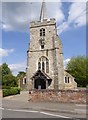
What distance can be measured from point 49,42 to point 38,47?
2670 millimetres

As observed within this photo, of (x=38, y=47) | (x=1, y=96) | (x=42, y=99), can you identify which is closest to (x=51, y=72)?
(x=38, y=47)

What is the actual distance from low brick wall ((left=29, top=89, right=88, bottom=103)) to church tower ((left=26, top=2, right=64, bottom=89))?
74.7 feet

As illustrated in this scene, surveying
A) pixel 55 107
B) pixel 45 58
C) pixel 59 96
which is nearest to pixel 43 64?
pixel 45 58

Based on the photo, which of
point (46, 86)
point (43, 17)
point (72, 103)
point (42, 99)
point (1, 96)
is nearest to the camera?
point (72, 103)

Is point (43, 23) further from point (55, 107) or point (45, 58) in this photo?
point (55, 107)

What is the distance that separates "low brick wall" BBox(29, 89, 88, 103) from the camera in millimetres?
19500

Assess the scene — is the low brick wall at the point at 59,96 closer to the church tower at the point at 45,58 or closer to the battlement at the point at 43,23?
the church tower at the point at 45,58

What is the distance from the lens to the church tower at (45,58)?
149 ft

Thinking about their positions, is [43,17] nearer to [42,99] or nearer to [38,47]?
[38,47]

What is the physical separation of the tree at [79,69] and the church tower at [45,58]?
14.9 meters

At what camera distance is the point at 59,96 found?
20531 mm

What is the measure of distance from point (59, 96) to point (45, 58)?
26.5m

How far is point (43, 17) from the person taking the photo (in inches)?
2007

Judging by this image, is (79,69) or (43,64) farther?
(79,69)
